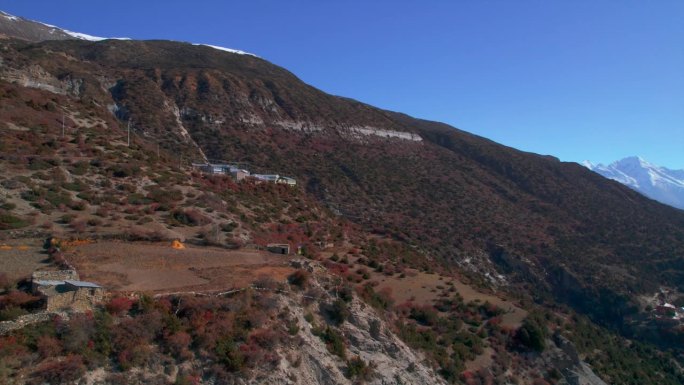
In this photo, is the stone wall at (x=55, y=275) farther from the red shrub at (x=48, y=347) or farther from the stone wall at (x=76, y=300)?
the red shrub at (x=48, y=347)

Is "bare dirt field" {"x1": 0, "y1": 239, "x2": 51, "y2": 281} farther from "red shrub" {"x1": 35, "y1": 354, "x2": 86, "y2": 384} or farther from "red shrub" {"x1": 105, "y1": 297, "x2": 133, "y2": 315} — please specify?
"red shrub" {"x1": 35, "y1": 354, "x2": 86, "y2": 384}

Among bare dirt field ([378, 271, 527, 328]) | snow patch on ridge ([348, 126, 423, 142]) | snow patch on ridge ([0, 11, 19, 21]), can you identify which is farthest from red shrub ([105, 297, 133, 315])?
snow patch on ridge ([0, 11, 19, 21])

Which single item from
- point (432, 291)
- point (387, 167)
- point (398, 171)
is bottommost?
point (432, 291)

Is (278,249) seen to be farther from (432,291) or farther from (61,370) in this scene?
(61,370)

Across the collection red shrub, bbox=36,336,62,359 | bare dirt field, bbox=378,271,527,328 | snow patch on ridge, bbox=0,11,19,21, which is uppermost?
snow patch on ridge, bbox=0,11,19,21

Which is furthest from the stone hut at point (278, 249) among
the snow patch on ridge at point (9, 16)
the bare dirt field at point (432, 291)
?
the snow patch on ridge at point (9, 16)

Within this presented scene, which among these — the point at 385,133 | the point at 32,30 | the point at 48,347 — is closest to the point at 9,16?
the point at 32,30
